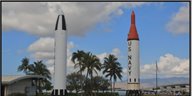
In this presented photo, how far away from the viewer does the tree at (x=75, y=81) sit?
78625 millimetres

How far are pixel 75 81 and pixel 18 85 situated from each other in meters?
32.6

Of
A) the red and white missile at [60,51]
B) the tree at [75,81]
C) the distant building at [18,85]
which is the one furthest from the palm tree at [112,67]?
the red and white missile at [60,51]

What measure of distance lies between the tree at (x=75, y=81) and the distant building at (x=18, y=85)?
26.4 metres

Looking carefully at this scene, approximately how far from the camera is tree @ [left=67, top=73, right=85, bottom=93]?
7862cm

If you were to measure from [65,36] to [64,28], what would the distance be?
0.61m

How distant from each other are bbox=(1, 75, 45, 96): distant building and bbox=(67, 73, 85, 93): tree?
26.4m

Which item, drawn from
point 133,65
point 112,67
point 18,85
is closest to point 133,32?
point 133,65

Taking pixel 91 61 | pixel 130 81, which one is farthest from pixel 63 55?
pixel 91 61

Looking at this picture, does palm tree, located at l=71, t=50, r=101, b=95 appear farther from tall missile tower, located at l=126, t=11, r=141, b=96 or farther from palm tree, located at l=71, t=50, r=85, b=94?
tall missile tower, located at l=126, t=11, r=141, b=96

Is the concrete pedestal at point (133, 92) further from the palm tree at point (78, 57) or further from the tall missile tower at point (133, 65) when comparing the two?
the palm tree at point (78, 57)

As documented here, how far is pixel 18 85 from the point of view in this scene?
4912 cm

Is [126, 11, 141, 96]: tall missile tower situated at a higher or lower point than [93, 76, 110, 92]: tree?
higher

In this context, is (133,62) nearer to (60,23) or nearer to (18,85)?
(60,23)

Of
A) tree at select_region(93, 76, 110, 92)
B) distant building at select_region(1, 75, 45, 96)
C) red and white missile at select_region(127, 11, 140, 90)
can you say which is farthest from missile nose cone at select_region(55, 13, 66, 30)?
tree at select_region(93, 76, 110, 92)
